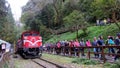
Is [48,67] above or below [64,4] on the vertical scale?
below

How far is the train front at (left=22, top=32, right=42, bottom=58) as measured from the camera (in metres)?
30.7

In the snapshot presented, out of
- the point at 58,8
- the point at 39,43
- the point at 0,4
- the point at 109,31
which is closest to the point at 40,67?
the point at 39,43

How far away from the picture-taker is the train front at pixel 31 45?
101 feet

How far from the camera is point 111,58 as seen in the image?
17828 mm

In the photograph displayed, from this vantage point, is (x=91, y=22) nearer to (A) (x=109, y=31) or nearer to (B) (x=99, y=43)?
(A) (x=109, y=31)

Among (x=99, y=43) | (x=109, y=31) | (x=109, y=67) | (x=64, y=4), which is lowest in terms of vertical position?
(x=109, y=67)

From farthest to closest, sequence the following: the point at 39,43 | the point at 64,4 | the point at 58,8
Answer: the point at 58,8 < the point at 64,4 < the point at 39,43

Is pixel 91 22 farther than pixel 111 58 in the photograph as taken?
Yes

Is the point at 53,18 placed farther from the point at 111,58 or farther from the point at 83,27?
the point at 111,58

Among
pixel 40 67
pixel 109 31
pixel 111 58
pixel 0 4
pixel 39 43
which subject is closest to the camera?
pixel 111 58

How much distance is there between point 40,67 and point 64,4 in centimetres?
4508

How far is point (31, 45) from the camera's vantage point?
3083 cm

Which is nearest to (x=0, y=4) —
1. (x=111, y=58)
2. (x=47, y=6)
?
(x=47, y=6)

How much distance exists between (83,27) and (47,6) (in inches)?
1008
